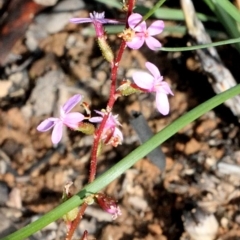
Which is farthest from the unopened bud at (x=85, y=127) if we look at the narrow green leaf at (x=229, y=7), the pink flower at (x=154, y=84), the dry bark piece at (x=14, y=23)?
the dry bark piece at (x=14, y=23)

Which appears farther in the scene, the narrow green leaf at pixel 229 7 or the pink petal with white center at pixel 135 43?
the narrow green leaf at pixel 229 7

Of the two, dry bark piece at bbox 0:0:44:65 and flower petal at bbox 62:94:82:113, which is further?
dry bark piece at bbox 0:0:44:65

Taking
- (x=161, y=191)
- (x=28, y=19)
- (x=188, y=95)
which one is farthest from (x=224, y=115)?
(x=28, y=19)

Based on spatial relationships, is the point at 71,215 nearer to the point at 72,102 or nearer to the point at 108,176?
the point at 108,176

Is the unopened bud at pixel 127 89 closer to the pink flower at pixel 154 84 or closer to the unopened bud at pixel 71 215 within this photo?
the pink flower at pixel 154 84

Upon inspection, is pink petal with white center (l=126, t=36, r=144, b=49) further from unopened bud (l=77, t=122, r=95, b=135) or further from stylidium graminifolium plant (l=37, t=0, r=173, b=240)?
unopened bud (l=77, t=122, r=95, b=135)

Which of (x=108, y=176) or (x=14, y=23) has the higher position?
(x=14, y=23)

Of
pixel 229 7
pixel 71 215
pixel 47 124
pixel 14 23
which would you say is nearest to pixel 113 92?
pixel 47 124

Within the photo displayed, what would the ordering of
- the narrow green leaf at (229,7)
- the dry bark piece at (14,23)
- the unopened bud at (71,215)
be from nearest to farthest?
1. the unopened bud at (71,215)
2. the narrow green leaf at (229,7)
3. the dry bark piece at (14,23)

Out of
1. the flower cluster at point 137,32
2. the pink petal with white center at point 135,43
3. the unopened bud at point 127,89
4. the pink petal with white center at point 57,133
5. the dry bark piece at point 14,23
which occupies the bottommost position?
the pink petal with white center at point 57,133

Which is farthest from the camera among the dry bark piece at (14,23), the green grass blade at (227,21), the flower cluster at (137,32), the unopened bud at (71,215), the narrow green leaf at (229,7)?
the dry bark piece at (14,23)

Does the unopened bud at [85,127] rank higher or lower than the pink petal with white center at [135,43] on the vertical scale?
lower

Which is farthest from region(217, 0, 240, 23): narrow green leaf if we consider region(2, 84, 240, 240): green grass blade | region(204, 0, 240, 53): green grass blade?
region(2, 84, 240, 240): green grass blade
